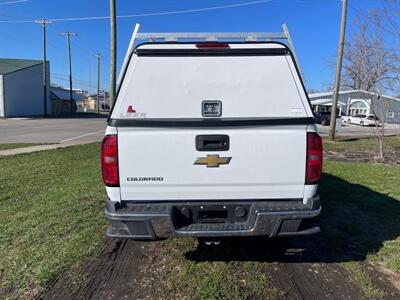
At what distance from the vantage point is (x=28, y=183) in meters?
8.22

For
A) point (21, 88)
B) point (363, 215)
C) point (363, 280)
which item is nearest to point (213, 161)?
point (363, 280)

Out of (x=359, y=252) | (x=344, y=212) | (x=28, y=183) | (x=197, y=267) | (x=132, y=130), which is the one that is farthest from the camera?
(x=28, y=183)

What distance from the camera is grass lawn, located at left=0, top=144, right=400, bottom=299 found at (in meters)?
3.66

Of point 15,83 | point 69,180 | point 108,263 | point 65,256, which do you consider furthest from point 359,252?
point 15,83

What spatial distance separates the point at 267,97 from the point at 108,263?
7.98 ft

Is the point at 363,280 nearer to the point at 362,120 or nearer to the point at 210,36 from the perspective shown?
the point at 210,36

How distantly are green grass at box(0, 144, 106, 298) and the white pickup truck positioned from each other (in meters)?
1.07

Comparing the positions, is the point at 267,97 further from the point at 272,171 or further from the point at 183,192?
the point at 183,192

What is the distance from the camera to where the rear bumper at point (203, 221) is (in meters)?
3.37

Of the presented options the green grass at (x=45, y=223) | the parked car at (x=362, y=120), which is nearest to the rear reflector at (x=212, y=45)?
the green grass at (x=45, y=223)

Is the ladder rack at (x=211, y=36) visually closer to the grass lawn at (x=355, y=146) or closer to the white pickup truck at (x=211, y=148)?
the white pickup truck at (x=211, y=148)

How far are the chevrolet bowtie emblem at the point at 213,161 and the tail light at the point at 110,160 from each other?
0.71 metres

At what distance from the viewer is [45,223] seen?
5305 millimetres

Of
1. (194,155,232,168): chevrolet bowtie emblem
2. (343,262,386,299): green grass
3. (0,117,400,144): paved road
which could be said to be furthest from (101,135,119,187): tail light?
(0,117,400,144): paved road
